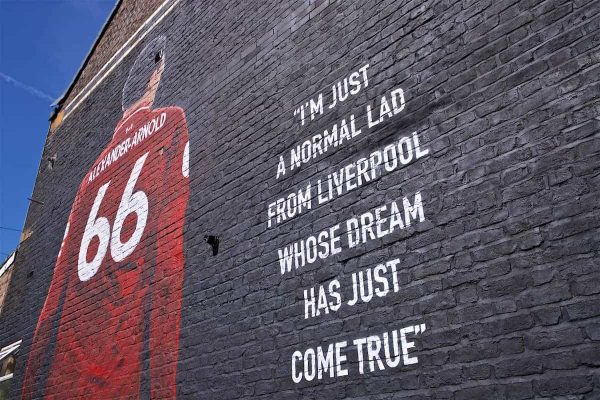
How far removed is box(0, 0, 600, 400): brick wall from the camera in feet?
8.56

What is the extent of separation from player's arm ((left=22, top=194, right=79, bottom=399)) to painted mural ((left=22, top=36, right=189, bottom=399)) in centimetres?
2

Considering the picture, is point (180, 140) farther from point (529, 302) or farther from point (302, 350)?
point (529, 302)

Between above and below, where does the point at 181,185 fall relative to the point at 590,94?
above

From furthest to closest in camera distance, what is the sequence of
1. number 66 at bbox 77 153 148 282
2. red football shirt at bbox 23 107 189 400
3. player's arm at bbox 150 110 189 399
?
number 66 at bbox 77 153 148 282 → red football shirt at bbox 23 107 189 400 → player's arm at bbox 150 110 189 399

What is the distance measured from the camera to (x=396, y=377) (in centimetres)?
298

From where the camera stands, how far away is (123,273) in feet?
19.3

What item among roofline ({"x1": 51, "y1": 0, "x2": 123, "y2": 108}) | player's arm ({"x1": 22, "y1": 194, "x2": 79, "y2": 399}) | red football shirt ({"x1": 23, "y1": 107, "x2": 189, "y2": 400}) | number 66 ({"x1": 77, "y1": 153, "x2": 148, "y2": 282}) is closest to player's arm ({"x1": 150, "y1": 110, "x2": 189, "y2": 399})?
red football shirt ({"x1": 23, "y1": 107, "x2": 189, "y2": 400})

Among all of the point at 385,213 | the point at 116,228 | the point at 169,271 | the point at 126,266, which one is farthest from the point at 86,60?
the point at 385,213

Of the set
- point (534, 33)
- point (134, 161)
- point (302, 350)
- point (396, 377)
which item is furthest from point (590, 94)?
point (134, 161)

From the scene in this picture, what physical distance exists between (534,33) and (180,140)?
409 cm

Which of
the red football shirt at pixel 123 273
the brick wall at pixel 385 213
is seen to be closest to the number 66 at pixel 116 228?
the red football shirt at pixel 123 273

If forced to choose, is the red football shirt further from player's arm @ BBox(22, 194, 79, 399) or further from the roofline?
the roofline

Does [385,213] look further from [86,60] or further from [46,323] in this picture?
[86,60]

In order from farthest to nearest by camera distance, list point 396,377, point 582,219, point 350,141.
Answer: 1. point 350,141
2. point 396,377
3. point 582,219
